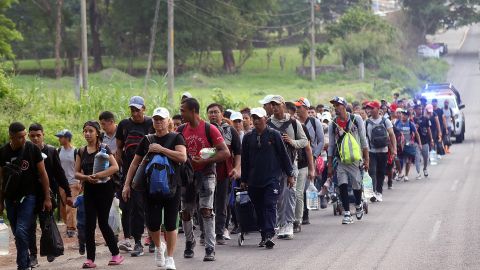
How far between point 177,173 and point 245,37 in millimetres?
68171

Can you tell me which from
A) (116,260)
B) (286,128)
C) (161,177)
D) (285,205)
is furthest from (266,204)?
(161,177)

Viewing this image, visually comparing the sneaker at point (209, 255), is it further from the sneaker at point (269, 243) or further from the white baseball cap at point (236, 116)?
the white baseball cap at point (236, 116)

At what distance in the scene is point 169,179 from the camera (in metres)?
11.7

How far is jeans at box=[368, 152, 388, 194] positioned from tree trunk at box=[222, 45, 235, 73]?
59.6 m

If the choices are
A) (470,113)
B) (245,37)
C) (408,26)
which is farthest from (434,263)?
(408,26)

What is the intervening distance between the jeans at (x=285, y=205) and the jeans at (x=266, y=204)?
29.0 inches

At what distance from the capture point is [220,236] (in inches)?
583

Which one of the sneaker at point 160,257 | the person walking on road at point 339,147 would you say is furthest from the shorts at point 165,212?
the person walking on road at point 339,147

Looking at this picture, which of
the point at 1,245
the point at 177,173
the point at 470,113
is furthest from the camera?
the point at 470,113

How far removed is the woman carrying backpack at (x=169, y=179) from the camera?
38.3ft

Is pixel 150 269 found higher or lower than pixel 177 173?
lower

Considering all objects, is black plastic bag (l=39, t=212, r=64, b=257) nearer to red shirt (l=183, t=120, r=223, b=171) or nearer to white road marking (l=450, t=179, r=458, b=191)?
red shirt (l=183, t=120, r=223, b=171)

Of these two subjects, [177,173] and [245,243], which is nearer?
[177,173]

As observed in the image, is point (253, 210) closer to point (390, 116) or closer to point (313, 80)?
point (390, 116)
